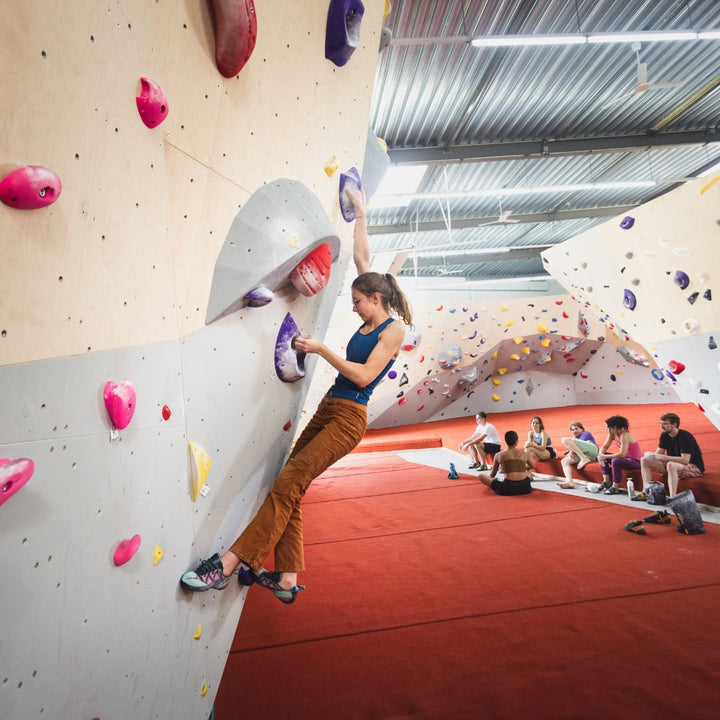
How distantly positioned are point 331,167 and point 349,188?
17 cm

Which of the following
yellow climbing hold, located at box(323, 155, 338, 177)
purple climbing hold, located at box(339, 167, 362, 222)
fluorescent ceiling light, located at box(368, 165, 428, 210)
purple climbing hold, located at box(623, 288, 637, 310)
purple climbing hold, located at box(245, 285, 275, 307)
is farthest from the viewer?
fluorescent ceiling light, located at box(368, 165, 428, 210)

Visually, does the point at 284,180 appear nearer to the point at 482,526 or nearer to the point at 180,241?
the point at 180,241

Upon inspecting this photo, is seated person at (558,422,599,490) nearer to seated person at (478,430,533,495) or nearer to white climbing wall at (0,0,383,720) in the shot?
seated person at (478,430,533,495)

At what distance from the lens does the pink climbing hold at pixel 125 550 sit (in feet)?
2.97

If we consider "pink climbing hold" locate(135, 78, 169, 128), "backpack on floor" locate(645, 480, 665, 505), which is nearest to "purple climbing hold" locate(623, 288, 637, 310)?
"backpack on floor" locate(645, 480, 665, 505)

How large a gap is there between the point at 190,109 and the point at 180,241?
309mm

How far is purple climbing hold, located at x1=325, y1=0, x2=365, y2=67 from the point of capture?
1597 millimetres

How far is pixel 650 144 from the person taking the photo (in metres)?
7.28

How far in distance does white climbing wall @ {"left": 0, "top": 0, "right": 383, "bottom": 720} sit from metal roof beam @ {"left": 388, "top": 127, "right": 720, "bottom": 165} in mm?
5720

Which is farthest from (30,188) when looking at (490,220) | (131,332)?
(490,220)

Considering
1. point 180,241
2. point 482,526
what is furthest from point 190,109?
point 482,526

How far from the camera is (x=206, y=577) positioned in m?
1.24

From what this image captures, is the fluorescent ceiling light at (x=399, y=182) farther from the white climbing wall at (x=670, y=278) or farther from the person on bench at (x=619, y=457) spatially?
the person on bench at (x=619, y=457)

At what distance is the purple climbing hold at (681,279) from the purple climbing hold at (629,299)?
0.41 m
